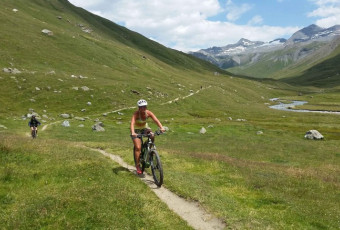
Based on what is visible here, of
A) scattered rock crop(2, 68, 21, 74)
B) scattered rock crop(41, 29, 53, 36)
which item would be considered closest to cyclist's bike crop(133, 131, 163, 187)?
scattered rock crop(2, 68, 21, 74)

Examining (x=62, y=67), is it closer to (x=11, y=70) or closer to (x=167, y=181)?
(x=11, y=70)

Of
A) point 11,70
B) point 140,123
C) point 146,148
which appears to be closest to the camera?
point 146,148

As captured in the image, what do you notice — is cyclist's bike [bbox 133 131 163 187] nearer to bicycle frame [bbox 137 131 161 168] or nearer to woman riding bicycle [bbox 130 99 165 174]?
bicycle frame [bbox 137 131 161 168]

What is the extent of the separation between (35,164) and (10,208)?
201 inches

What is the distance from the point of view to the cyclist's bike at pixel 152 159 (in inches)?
654

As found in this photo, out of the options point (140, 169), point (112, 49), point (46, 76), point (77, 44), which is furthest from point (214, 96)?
point (140, 169)

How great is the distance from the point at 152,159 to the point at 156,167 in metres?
0.71

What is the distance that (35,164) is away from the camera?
1819 centimetres

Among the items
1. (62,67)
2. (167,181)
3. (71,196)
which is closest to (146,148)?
(167,181)

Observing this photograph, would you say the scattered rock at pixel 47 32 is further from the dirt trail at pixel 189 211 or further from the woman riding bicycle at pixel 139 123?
the dirt trail at pixel 189 211

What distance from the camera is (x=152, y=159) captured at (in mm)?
17516

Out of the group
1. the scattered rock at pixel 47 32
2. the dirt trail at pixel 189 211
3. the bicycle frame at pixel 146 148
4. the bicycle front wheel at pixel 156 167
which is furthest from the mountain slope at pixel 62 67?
the dirt trail at pixel 189 211

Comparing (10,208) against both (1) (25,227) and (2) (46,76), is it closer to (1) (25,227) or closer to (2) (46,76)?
(1) (25,227)

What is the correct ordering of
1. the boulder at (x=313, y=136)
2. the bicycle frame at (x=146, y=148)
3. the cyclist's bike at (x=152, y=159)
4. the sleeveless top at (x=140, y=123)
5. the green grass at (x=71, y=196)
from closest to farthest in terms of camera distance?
the green grass at (x=71, y=196) < the cyclist's bike at (x=152, y=159) < the bicycle frame at (x=146, y=148) < the sleeveless top at (x=140, y=123) < the boulder at (x=313, y=136)
